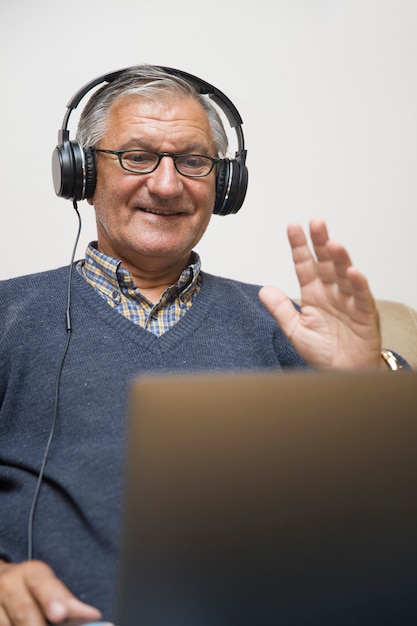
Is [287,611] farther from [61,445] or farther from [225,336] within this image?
[225,336]

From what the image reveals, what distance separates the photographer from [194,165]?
149cm

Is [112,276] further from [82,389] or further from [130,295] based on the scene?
[82,389]

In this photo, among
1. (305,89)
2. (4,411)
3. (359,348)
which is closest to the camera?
(359,348)

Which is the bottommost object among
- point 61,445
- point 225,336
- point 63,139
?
point 61,445

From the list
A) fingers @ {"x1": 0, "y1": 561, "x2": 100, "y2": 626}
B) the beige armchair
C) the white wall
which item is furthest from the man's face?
fingers @ {"x1": 0, "y1": 561, "x2": 100, "y2": 626}

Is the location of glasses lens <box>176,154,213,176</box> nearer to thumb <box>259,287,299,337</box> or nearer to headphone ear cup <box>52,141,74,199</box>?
headphone ear cup <box>52,141,74,199</box>

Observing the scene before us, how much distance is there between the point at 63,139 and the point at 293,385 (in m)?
0.99

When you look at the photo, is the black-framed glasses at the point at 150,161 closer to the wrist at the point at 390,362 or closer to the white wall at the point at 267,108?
the white wall at the point at 267,108

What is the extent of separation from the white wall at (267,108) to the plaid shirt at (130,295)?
33cm

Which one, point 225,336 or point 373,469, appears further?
point 225,336

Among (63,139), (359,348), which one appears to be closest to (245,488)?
(359,348)

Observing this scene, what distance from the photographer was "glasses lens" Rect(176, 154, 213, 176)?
147 centimetres

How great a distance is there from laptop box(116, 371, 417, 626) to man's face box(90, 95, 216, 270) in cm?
92

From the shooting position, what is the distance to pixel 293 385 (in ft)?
1.83
